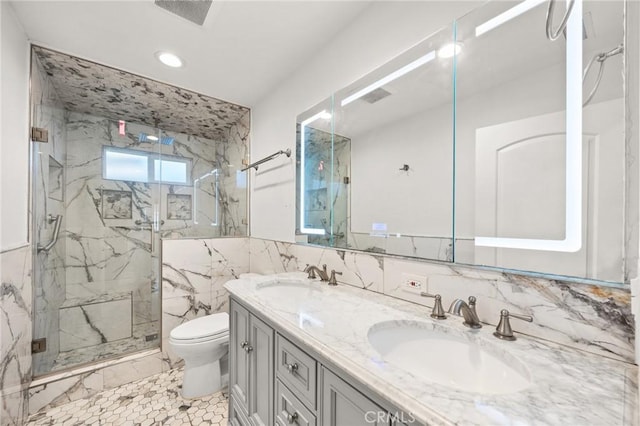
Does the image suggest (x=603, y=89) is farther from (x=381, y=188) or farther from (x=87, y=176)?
(x=87, y=176)

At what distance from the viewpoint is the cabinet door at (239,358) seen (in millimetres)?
1260

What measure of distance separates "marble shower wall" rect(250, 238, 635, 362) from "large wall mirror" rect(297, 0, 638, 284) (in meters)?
0.05

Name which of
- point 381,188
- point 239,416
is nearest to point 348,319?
point 381,188

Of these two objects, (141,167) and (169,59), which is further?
(141,167)

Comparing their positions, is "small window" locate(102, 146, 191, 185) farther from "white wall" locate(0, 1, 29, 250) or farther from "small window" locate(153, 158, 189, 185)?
"white wall" locate(0, 1, 29, 250)

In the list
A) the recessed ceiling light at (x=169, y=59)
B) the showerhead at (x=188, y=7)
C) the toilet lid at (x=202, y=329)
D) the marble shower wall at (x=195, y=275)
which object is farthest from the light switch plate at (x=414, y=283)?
the recessed ceiling light at (x=169, y=59)

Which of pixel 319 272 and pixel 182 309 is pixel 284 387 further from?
pixel 182 309

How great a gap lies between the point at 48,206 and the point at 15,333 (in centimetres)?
104

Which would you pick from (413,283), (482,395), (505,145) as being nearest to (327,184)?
(413,283)

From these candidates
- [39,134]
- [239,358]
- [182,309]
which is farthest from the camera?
[182,309]

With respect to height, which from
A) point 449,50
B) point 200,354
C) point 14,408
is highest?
point 449,50

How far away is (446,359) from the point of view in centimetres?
84

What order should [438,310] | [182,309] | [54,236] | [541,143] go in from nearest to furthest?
[541,143], [438,310], [54,236], [182,309]

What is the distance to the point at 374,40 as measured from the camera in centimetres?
135
